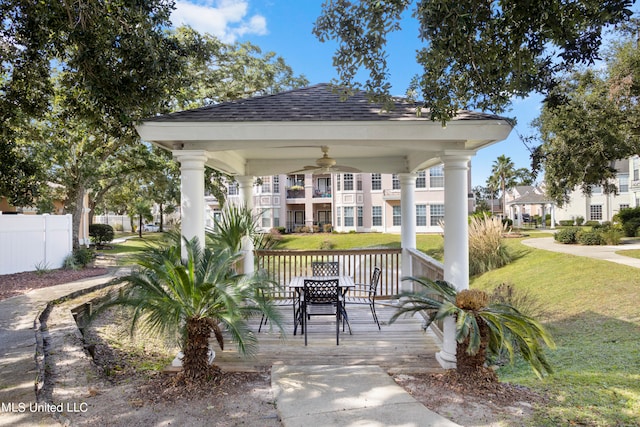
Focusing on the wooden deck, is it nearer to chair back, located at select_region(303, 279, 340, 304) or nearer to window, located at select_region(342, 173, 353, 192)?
chair back, located at select_region(303, 279, 340, 304)

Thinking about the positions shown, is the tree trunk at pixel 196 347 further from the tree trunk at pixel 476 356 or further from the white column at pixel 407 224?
the white column at pixel 407 224

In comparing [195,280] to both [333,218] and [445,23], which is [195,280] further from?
[333,218]

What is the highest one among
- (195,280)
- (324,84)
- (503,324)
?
(324,84)

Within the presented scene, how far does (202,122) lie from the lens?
498 cm

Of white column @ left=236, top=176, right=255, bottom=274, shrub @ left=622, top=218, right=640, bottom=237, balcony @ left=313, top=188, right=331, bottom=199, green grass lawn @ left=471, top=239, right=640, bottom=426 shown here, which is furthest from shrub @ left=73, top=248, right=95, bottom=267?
shrub @ left=622, top=218, right=640, bottom=237

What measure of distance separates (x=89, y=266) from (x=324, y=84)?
12.1m

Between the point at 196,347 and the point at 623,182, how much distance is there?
44.6 m

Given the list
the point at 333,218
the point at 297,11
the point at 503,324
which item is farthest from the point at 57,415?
the point at 333,218

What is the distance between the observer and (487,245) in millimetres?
14078

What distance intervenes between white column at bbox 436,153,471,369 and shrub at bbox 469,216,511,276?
965cm

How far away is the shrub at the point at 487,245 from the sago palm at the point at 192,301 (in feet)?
38.2

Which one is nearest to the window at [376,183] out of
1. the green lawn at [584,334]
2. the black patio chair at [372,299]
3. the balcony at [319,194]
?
the balcony at [319,194]

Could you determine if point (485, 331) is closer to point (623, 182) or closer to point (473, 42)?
point (473, 42)

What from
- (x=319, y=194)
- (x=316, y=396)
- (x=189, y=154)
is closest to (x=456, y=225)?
(x=316, y=396)
